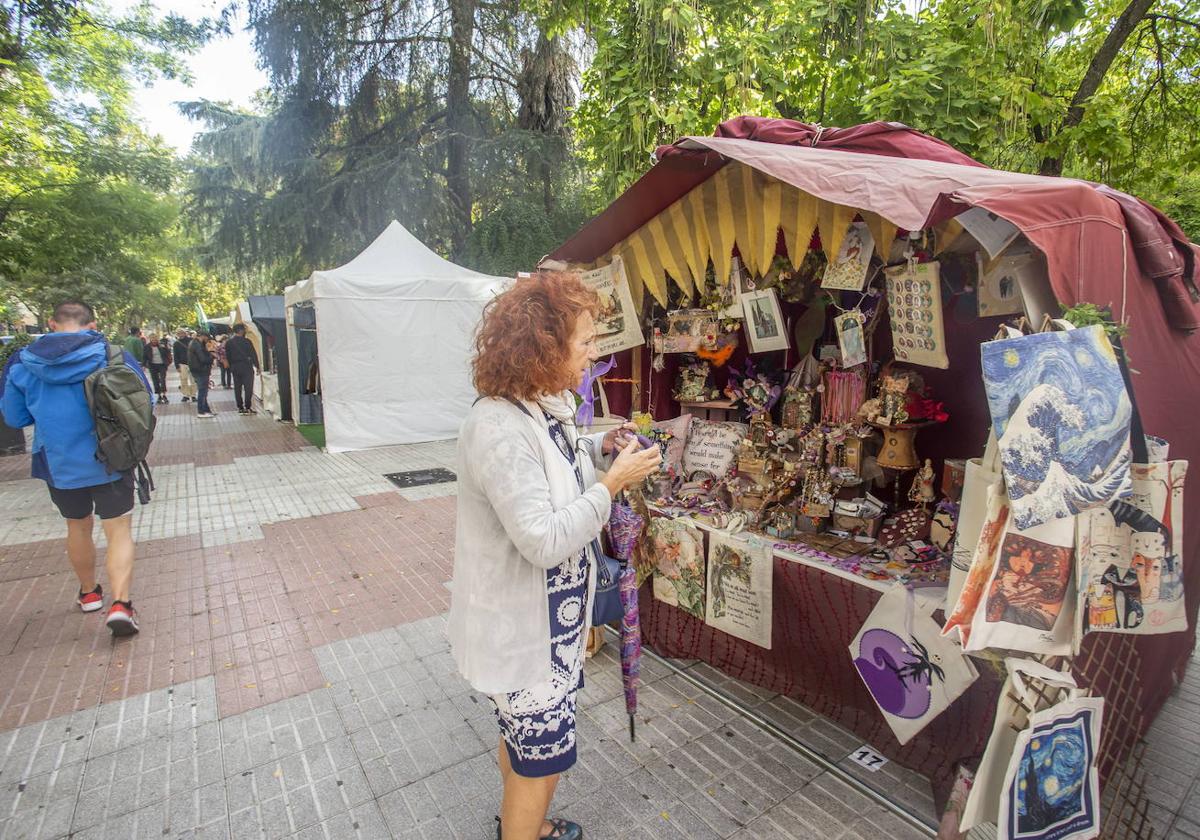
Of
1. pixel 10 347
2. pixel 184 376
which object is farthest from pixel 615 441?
pixel 184 376

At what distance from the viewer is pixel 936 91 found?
5055 millimetres

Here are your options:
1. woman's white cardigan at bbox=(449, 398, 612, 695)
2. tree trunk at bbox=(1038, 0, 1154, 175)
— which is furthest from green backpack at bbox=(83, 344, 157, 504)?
tree trunk at bbox=(1038, 0, 1154, 175)

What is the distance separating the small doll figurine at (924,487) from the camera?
2.46m

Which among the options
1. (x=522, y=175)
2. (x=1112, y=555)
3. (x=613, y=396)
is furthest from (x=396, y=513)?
(x=522, y=175)

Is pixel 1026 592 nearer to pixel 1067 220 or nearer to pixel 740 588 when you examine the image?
pixel 1067 220

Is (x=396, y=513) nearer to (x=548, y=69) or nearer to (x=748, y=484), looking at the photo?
(x=748, y=484)

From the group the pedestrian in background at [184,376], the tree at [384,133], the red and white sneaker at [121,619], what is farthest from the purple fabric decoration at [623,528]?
the pedestrian in background at [184,376]

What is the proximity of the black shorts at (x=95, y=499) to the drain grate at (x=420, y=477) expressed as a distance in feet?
11.3

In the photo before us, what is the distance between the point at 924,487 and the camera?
2480 millimetres

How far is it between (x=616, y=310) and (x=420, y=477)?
4628mm

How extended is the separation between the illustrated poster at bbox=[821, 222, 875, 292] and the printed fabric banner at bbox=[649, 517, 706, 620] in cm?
128

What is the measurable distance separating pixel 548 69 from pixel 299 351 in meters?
7.77

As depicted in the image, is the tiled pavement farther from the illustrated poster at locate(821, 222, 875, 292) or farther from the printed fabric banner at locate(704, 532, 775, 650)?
the illustrated poster at locate(821, 222, 875, 292)

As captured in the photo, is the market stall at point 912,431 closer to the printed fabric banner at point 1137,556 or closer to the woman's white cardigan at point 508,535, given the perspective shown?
the printed fabric banner at point 1137,556
